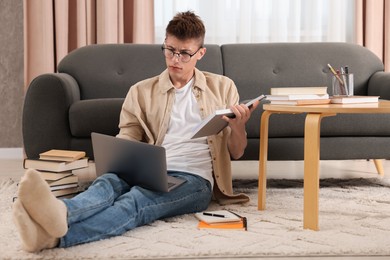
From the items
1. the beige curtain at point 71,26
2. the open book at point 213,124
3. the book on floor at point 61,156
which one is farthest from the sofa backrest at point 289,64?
the open book at point 213,124

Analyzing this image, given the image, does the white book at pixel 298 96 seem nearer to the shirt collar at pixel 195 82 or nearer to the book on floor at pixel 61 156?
the shirt collar at pixel 195 82

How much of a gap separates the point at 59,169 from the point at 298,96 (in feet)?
3.08

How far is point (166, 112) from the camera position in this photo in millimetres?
2252

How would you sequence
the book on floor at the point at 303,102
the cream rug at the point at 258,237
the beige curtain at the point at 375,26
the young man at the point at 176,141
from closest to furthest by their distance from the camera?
the cream rug at the point at 258,237 < the young man at the point at 176,141 < the book on floor at the point at 303,102 < the beige curtain at the point at 375,26

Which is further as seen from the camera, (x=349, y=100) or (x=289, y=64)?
(x=289, y=64)

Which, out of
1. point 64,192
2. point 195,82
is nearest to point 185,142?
point 195,82

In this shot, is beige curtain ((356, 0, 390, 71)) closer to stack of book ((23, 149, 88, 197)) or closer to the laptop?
stack of book ((23, 149, 88, 197))

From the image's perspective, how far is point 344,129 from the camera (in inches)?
112

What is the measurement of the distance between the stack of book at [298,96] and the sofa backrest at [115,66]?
4.27 ft

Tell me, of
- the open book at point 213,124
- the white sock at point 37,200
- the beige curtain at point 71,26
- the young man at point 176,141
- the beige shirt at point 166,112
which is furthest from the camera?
the beige curtain at point 71,26

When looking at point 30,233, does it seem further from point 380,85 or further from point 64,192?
point 380,85

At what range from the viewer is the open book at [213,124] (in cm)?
194

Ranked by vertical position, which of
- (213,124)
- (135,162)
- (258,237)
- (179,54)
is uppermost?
(179,54)

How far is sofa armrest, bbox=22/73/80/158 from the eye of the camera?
2.86 m
